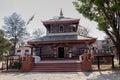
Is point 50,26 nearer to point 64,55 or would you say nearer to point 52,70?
point 64,55

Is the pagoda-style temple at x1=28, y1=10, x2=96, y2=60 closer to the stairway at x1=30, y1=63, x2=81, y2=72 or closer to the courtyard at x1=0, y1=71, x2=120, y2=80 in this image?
the stairway at x1=30, y1=63, x2=81, y2=72

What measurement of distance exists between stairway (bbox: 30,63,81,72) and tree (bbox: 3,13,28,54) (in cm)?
3457

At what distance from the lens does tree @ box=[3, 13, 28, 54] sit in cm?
5156

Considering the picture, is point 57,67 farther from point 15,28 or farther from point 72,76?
point 15,28

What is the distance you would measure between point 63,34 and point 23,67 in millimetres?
9674

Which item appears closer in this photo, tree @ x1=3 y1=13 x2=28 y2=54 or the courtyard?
the courtyard

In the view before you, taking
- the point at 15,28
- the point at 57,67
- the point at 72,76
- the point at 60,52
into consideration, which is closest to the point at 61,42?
the point at 60,52

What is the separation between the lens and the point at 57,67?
17422mm

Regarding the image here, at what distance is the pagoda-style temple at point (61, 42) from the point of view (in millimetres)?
22734

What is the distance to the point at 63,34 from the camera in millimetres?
25109

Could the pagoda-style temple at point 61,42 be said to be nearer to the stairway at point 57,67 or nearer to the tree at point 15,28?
the stairway at point 57,67

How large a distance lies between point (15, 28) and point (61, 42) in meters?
32.8

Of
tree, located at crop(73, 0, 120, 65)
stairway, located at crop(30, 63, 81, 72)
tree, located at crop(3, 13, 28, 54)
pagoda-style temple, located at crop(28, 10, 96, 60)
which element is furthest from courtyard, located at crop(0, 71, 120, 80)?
tree, located at crop(3, 13, 28, 54)

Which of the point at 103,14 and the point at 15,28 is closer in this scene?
the point at 103,14
